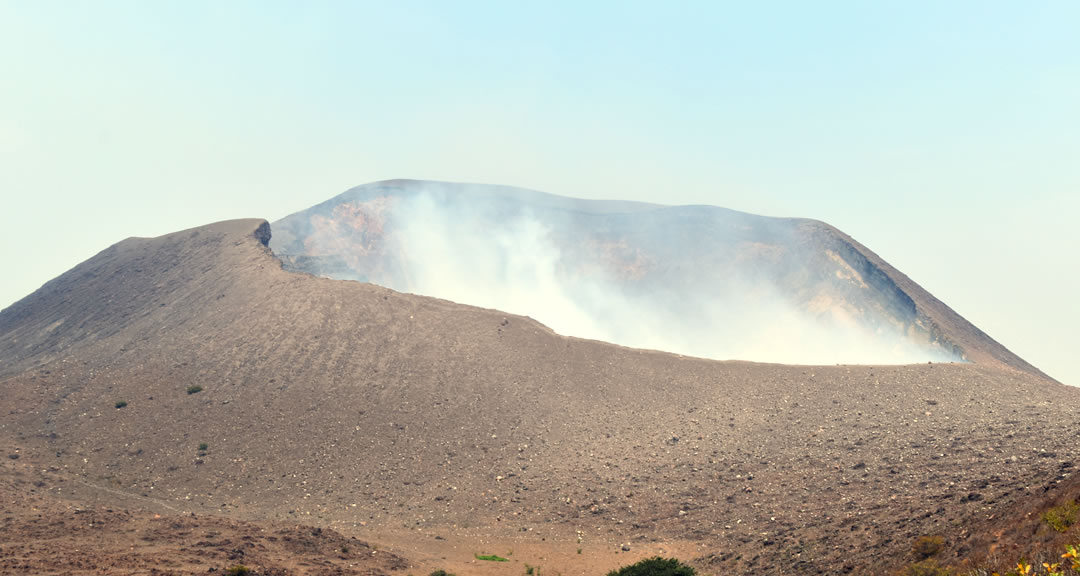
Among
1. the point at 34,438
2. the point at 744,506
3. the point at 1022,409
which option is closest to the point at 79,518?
the point at 34,438

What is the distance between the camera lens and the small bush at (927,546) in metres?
24.0

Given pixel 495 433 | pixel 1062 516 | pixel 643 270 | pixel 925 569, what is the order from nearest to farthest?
pixel 1062 516 < pixel 925 569 < pixel 495 433 < pixel 643 270

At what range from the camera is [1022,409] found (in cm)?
4519

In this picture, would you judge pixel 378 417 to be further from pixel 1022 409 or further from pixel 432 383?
pixel 1022 409

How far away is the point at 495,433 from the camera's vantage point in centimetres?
4988

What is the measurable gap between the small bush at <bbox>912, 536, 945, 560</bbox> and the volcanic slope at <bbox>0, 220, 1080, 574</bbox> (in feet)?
2.56

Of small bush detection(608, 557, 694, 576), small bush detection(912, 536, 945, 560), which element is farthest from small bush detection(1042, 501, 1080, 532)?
small bush detection(608, 557, 694, 576)

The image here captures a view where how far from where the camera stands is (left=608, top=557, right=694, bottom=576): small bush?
28.9m

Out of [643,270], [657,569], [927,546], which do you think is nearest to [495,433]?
[657,569]

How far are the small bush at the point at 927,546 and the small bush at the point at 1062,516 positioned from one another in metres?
4.41

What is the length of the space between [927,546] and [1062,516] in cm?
571

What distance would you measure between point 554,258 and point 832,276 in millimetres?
34226

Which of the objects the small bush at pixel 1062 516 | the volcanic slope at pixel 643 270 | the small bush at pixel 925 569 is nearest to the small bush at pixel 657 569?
the small bush at pixel 925 569

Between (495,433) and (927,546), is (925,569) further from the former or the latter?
(495,433)
